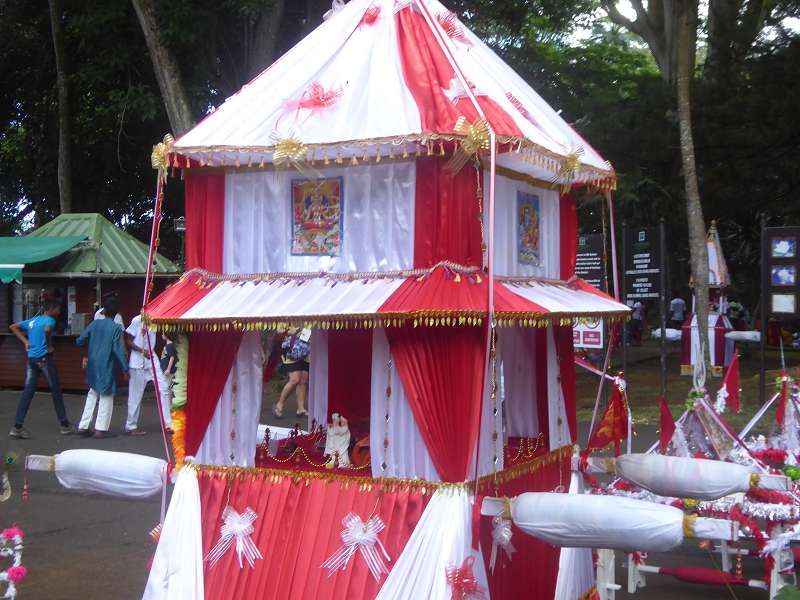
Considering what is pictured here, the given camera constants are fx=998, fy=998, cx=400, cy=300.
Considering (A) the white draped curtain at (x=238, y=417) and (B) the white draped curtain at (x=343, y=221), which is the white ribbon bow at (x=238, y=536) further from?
(B) the white draped curtain at (x=343, y=221)

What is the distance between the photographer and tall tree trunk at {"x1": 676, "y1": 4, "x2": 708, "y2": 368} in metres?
15.0

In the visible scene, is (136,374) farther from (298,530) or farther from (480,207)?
(480,207)

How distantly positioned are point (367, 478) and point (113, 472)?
5.51 ft

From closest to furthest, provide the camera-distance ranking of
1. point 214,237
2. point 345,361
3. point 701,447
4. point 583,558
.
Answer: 1. point 214,237
2. point 583,558
3. point 701,447
4. point 345,361

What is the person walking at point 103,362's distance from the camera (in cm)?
1298

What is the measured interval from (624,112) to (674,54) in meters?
3.53

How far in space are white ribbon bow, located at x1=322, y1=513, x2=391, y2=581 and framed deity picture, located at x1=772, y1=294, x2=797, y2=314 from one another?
328 inches

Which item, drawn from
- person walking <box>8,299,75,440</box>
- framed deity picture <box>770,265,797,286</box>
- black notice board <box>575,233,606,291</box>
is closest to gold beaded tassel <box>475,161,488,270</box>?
framed deity picture <box>770,265,797,286</box>

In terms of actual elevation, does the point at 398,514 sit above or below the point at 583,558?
above

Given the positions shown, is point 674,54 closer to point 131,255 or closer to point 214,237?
point 131,255

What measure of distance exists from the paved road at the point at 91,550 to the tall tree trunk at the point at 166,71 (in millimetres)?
5150

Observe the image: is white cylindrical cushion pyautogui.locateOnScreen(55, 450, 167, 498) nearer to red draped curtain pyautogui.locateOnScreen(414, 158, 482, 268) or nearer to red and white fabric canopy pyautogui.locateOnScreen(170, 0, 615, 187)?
red and white fabric canopy pyautogui.locateOnScreen(170, 0, 615, 187)

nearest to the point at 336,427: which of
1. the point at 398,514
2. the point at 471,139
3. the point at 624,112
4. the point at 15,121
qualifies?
the point at 398,514

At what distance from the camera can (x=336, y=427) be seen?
670 centimetres
